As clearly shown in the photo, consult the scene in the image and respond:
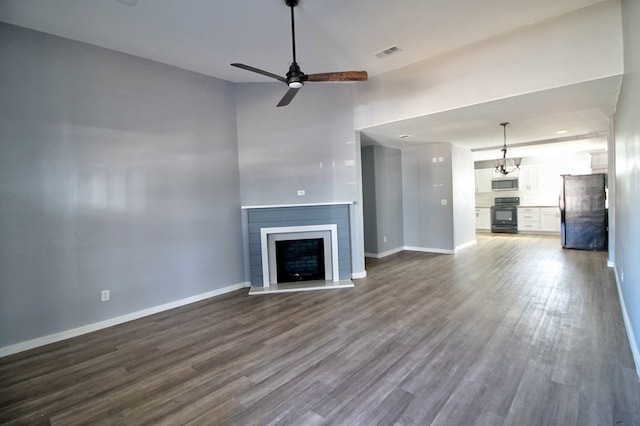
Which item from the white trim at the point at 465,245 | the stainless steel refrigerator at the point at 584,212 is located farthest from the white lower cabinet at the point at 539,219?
the white trim at the point at 465,245

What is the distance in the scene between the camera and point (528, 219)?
9.10 metres

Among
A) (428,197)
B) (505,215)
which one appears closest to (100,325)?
(428,197)

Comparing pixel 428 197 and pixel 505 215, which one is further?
pixel 505 215

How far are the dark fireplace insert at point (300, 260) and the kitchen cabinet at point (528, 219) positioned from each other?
759 centimetres

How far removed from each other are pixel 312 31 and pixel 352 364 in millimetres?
3303

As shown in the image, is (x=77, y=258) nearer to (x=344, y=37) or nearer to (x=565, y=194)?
(x=344, y=37)

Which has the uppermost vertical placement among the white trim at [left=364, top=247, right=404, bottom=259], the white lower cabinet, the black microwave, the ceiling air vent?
the ceiling air vent

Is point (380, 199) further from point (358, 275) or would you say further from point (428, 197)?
point (358, 275)

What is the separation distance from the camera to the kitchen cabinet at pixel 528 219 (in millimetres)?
8977

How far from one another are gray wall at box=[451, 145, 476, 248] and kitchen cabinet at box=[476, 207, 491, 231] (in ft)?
8.77

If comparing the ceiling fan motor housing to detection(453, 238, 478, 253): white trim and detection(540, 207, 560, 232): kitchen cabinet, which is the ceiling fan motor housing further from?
detection(540, 207, 560, 232): kitchen cabinet

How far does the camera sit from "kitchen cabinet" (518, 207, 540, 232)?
8.98 metres

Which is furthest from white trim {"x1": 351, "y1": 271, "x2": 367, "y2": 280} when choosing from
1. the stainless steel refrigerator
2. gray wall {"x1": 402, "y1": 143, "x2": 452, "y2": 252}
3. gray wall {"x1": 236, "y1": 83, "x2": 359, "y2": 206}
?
the stainless steel refrigerator

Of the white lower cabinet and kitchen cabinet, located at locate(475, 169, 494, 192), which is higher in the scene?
kitchen cabinet, located at locate(475, 169, 494, 192)
